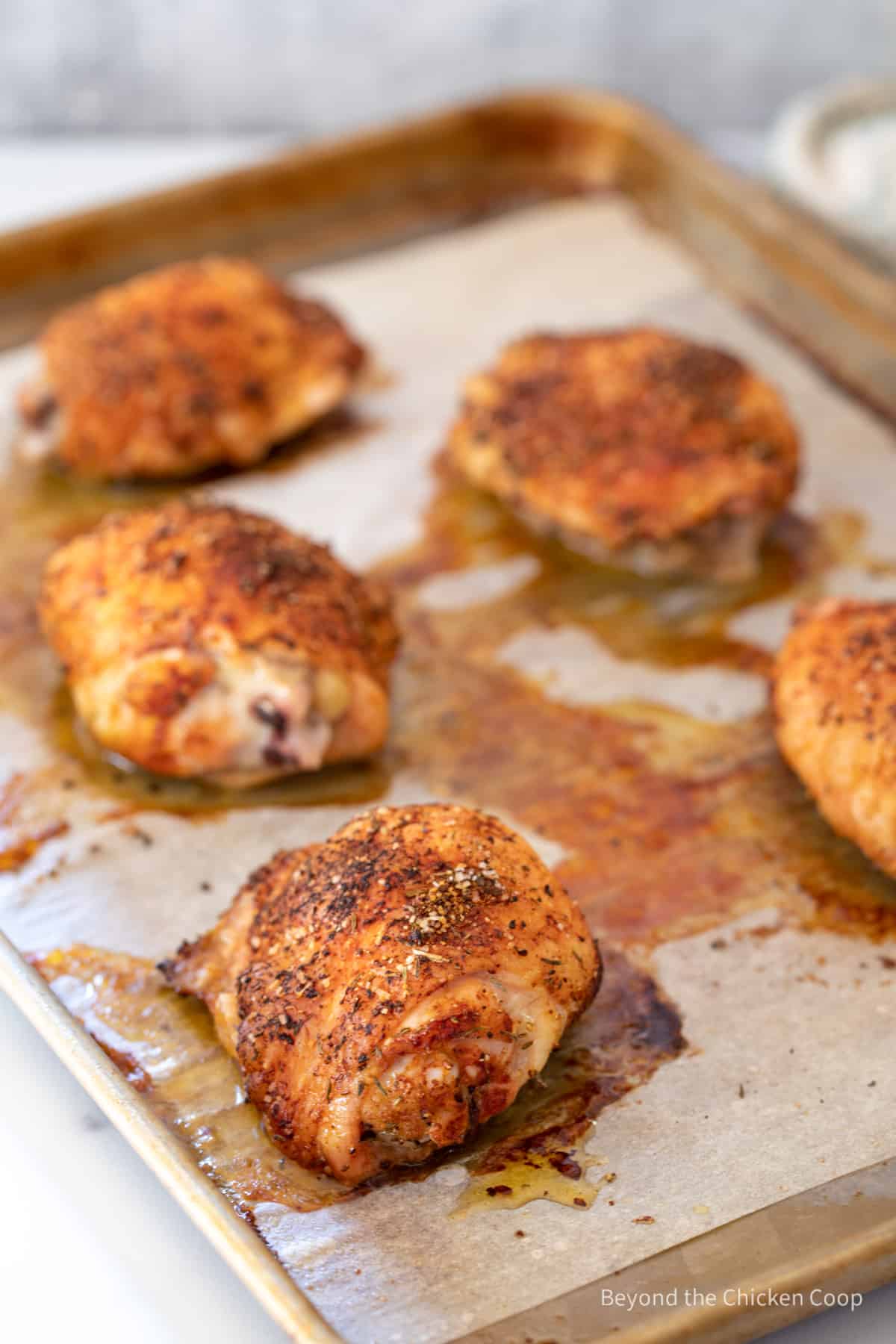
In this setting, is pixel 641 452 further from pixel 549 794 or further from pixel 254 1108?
pixel 254 1108

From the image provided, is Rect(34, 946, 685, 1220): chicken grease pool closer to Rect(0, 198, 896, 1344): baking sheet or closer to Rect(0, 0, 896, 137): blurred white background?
Rect(0, 198, 896, 1344): baking sheet

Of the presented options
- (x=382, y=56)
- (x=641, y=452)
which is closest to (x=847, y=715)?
(x=641, y=452)

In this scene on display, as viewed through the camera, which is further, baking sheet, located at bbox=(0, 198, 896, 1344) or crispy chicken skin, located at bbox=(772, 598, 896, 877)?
crispy chicken skin, located at bbox=(772, 598, 896, 877)

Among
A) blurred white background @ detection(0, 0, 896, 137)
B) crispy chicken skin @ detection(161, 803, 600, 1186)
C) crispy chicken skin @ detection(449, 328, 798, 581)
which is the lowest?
crispy chicken skin @ detection(161, 803, 600, 1186)

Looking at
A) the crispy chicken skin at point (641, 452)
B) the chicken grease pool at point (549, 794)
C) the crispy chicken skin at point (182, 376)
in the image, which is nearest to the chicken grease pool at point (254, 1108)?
the chicken grease pool at point (549, 794)

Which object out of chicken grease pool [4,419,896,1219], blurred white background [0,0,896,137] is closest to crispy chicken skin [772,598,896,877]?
chicken grease pool [4,419,896,1219]

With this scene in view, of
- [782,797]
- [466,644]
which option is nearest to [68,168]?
[466,644]

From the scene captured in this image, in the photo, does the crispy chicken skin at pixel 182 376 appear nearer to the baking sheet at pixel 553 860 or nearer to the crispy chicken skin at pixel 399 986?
the baking sheet at pixel 553 860

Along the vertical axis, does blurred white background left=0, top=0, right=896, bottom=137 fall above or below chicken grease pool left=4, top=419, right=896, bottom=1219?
above
